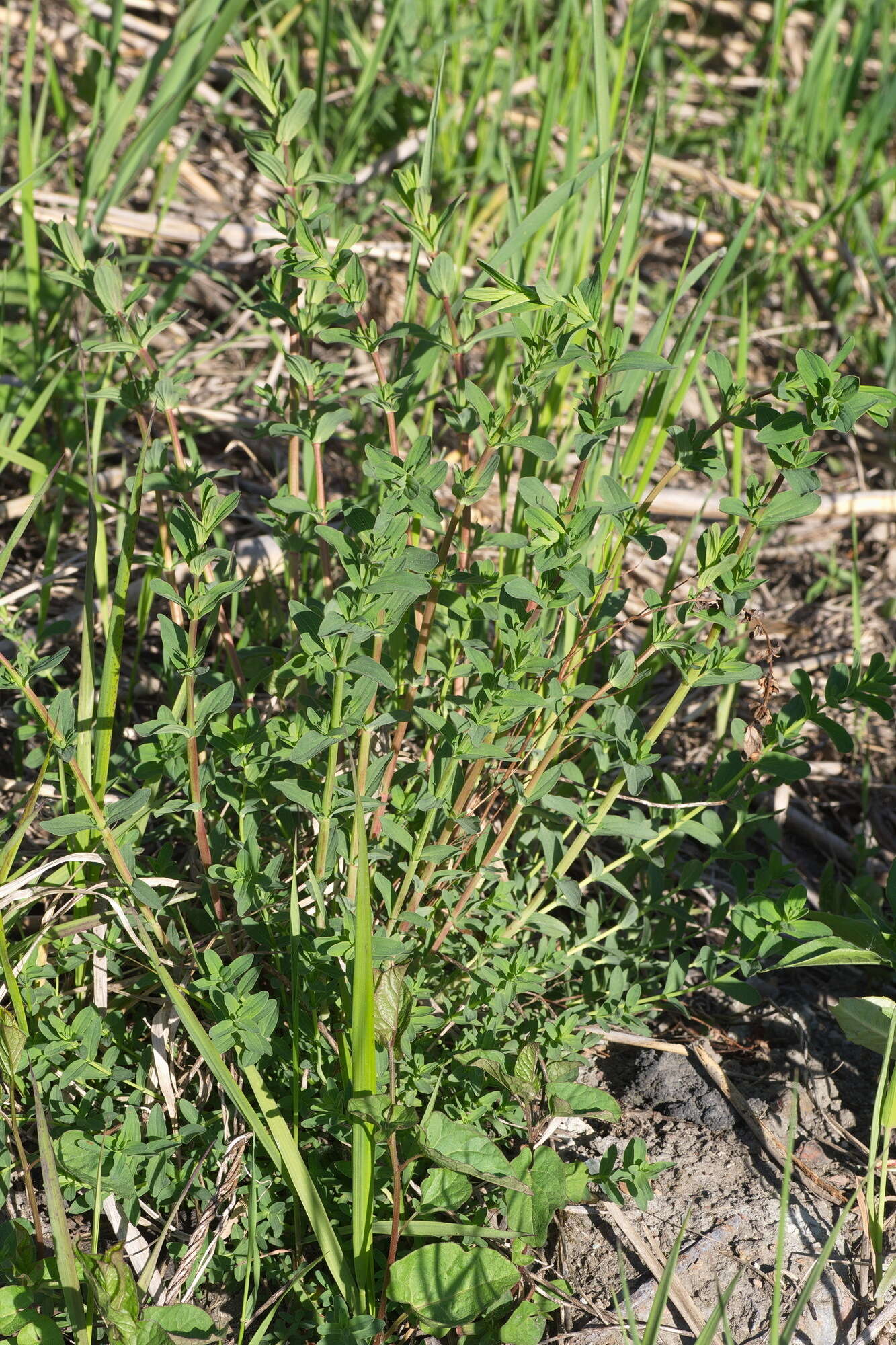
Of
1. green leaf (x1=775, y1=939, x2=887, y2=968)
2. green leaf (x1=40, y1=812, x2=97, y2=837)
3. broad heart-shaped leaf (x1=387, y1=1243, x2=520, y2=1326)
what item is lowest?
broad heart-shaped leaf (x1=387, y1=1243, x2=520, y2=1326)

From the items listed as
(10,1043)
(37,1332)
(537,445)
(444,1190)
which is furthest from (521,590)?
(37,1332)

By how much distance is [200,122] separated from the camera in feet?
12.4

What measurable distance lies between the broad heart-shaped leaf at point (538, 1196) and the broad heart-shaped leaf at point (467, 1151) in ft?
0.09

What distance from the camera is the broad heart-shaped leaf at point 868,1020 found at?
169 cm

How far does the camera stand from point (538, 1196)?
153 centimetres

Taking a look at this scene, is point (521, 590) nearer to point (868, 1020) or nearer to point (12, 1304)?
point (868, 1020)

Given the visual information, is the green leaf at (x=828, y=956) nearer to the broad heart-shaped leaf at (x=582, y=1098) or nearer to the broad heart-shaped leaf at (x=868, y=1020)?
the broad heart-shaped leaf at (x=868, y=1020)

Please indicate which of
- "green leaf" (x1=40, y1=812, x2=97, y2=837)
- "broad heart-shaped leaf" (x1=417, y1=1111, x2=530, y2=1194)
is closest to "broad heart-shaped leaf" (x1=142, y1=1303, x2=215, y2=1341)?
"broad heart-shaped leaf" (x1=417, y1=1111, x2=530, y2=1194)

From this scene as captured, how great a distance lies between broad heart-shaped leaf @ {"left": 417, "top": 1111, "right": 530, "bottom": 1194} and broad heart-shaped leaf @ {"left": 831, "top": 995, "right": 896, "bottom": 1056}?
1.91 ft

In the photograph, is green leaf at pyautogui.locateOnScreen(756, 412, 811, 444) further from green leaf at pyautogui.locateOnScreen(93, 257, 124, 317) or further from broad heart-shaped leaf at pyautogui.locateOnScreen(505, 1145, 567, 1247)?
broad heart-shaped leaf at pyautogui.locateOnScreen(505, 1145, 567, 1247)

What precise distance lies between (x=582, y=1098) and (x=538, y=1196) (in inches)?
5.9

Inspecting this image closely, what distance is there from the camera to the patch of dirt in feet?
5.16

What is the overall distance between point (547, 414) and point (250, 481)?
944mm

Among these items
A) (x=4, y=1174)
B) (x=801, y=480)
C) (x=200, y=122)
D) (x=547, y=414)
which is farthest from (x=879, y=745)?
(x=200, y=122)
